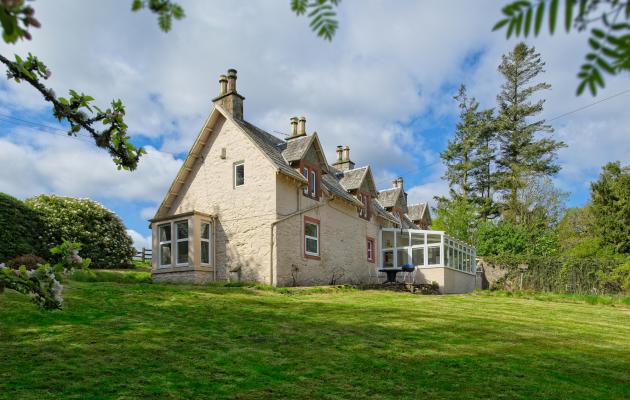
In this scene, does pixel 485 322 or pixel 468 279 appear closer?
pixel 485 322

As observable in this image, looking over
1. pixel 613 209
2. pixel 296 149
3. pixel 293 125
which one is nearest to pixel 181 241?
pixel 296 149

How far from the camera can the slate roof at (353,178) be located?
1167 inches

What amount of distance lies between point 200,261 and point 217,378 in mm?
16246

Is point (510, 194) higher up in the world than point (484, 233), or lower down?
higher up

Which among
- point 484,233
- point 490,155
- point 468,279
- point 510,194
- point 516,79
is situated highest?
point 516,79

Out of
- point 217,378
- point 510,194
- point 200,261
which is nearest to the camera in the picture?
point 217,378

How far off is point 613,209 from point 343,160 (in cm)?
1813

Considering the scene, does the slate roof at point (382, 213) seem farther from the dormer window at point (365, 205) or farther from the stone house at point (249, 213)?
the stone house at point (249, 213)

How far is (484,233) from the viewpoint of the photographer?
41094mm

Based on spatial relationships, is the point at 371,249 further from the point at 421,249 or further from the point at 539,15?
the point at 539,15

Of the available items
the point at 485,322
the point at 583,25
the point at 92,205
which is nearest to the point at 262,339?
the point at 485,322

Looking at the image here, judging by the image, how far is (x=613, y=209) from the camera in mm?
33750

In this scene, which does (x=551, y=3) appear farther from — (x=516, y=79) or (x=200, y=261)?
(x=516, y=79)

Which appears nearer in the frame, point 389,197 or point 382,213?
point 382,213
